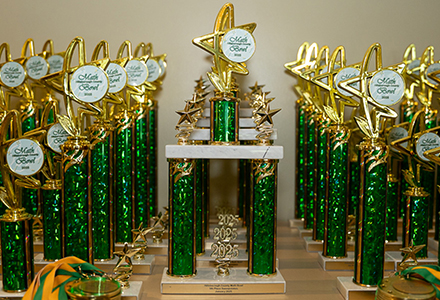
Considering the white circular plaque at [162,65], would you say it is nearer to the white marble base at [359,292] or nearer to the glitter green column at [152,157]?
the glitter green column at [152,157]

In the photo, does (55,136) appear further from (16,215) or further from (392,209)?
(392,209)

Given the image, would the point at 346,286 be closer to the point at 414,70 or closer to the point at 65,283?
the point at 65,283

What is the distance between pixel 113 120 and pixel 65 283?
1300 millimetres

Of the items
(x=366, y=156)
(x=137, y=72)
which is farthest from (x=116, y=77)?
(x=366, y=156)

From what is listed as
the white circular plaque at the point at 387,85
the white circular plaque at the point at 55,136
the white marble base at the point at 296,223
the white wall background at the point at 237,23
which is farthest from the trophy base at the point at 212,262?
the white wall background at the point at 237,23

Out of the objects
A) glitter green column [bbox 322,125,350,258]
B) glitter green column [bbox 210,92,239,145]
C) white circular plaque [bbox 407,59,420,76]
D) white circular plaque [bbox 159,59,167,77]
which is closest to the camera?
glitter green column [bbox 210,92,239,145]

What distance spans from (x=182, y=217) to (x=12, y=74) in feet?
5.40

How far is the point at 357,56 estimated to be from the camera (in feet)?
12.2

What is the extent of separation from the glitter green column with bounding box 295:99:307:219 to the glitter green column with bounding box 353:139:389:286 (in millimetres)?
1466

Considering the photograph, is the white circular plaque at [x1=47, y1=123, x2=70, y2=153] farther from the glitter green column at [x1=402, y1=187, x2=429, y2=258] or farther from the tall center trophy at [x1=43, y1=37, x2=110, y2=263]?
the glitter green column at [x1=402, y1=187, x2=429, y2=258]

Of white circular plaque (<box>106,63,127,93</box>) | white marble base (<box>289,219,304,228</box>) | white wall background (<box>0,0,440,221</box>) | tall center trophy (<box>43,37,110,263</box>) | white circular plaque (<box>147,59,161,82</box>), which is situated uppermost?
white wall background (<box>0,0,440,221</box>)

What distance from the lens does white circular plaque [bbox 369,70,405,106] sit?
6.58ft

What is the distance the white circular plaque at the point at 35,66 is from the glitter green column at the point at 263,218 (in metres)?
1.76

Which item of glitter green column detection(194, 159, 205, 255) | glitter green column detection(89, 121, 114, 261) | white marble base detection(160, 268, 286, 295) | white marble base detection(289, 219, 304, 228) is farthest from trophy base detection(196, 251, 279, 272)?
white marble base detection(289, 219, 304, 228)
